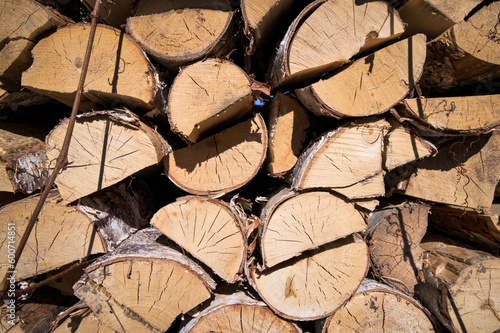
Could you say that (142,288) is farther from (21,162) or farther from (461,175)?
(461,175)

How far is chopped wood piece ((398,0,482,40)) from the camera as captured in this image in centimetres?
158

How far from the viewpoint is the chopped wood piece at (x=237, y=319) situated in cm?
154

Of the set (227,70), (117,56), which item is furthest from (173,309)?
(117,56)

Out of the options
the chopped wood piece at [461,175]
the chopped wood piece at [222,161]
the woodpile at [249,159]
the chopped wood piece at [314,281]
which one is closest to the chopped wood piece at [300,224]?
the woodpile at [249,159]

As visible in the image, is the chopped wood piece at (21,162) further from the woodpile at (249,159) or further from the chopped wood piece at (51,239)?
the chopped wood piece at (51,239)

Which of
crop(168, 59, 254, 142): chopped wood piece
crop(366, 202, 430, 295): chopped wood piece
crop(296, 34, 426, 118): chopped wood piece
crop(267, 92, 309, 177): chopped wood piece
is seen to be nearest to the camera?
crop(168, 59, 254, 142): chopped wood piece

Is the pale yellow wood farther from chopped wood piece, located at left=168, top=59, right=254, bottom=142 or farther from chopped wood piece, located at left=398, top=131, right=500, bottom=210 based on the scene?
chopped wood piece, located at left=398, top=131, right=500, bottom=210

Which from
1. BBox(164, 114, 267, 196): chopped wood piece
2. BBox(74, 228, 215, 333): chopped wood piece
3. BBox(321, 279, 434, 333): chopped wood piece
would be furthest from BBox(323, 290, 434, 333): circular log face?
BBox(164, 114, 267, 196): chopped wood piece

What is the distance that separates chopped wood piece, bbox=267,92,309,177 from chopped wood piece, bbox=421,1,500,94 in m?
0.89

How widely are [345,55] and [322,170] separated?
60cm

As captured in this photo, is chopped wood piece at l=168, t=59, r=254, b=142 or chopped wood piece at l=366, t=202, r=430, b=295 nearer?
chopped wood piece at l=168, t=59, r=254, b=142

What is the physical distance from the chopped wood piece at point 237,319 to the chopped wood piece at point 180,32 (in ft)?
4.44

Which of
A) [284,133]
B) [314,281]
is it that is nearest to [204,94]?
[284,133]

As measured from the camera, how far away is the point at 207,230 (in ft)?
4.96
